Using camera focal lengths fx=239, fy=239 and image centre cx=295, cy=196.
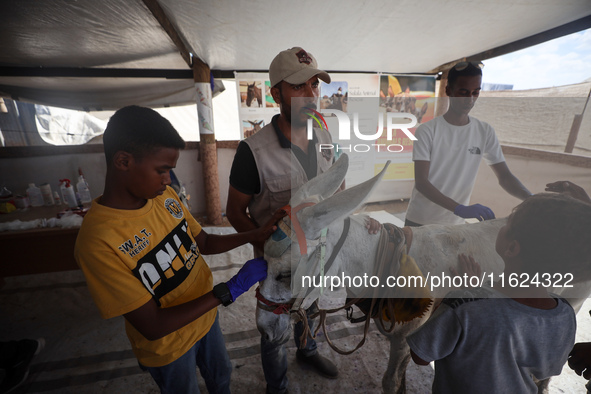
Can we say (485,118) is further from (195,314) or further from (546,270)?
(195,314)

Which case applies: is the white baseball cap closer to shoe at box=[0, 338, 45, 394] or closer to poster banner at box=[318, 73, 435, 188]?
poster banner at box=[318, 73, 435, 188]

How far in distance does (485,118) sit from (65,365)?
4.09m

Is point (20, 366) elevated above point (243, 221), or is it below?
below

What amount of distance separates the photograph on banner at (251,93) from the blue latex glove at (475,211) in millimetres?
4783

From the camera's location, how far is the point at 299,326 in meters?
2.12

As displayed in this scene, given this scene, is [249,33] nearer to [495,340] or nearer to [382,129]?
[382,129]

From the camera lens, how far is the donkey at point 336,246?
102cm

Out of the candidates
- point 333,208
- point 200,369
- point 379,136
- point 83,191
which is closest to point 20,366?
point 200,369

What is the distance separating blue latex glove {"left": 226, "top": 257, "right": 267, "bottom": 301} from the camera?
1216 mm

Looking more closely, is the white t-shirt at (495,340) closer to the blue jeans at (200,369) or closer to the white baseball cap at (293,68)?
the blue jeans at (200,369)

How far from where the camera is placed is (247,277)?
1.22 meters

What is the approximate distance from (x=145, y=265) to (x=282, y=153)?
1013 mm

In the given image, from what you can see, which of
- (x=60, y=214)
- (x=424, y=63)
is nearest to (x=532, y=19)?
(x=424, y=63)

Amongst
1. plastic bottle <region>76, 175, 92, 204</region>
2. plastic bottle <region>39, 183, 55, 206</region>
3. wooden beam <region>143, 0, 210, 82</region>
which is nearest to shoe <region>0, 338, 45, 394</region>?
plastic bottle <region>76, 175, 92, 204</region>
